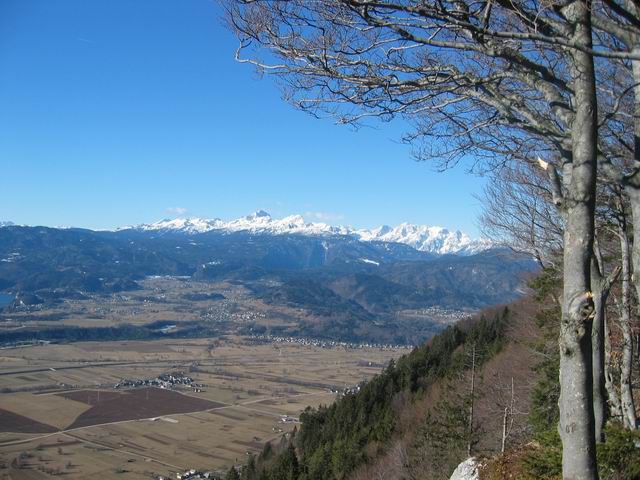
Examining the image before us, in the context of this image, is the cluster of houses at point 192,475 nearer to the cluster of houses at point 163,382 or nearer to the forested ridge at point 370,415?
the forested ridge at point 370,415

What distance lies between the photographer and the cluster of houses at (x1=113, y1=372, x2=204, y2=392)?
60.4m

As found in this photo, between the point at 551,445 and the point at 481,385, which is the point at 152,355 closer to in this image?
the point at 481,385

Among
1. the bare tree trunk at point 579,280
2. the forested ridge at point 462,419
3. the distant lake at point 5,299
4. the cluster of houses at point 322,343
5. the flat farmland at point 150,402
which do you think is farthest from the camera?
the distant lake at point 5,299

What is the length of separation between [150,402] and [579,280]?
5475 cm

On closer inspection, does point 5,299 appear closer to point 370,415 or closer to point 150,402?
point 150,402

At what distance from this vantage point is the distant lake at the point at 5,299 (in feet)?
433

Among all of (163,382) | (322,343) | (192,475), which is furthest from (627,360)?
(322,343)

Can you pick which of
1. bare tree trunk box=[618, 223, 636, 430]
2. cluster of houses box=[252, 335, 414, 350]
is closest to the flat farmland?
cluster of houses box=[252, 335, 414, 350]

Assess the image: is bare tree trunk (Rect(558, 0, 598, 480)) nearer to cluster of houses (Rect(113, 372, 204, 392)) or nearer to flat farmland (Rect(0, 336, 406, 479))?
flat farmland (Rect(0, 336, 406, 479))

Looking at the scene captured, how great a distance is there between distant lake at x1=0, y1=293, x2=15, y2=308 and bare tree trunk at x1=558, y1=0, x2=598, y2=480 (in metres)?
146

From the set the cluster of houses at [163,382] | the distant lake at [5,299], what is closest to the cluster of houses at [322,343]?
the cluster of houses at [163,382]

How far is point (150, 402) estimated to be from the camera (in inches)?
2067

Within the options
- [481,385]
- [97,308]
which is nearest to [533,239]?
[481,385]

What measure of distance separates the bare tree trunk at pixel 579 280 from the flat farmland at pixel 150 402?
3136 centimetres
